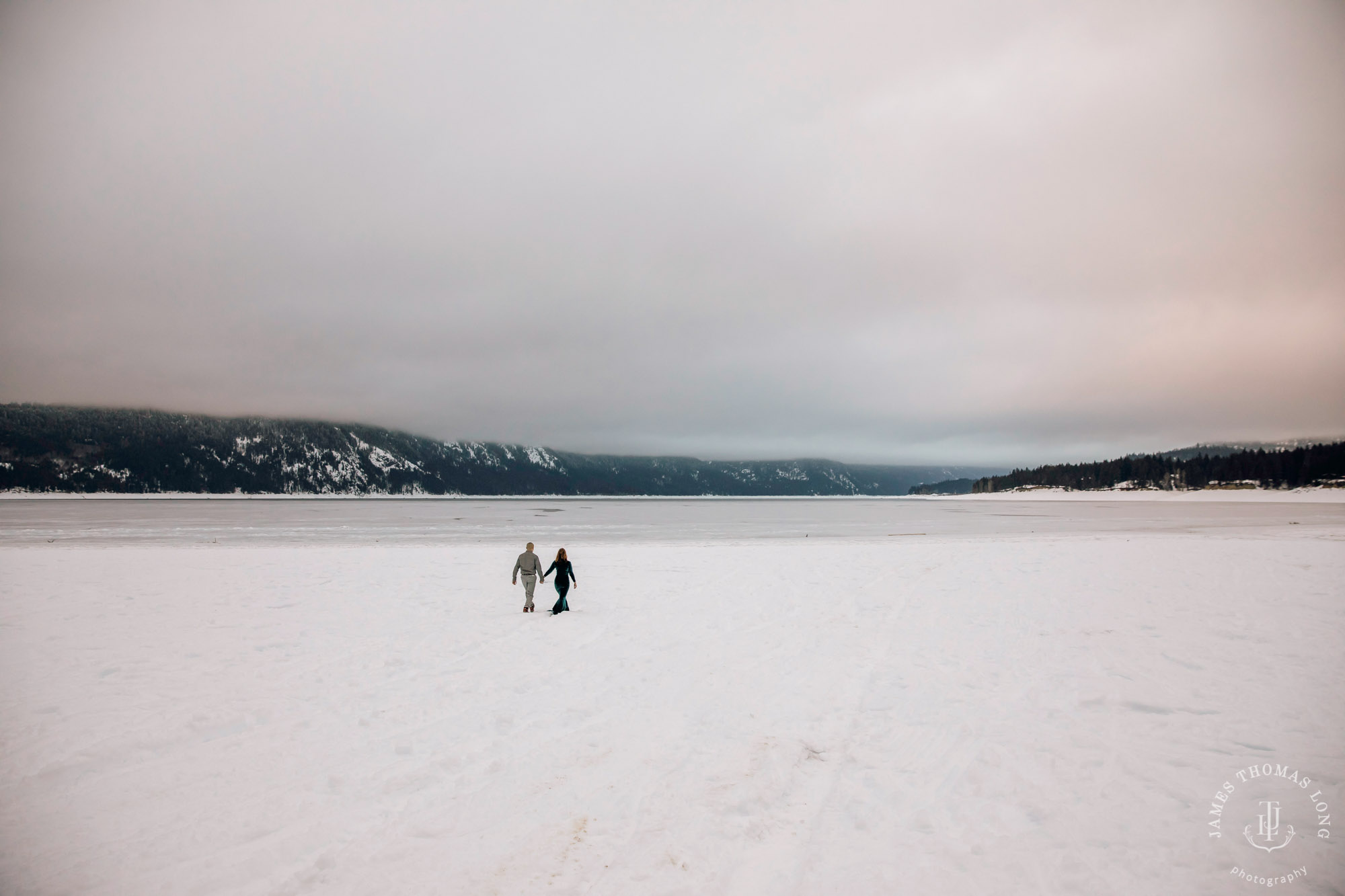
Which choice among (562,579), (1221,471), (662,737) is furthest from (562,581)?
(1221,471)

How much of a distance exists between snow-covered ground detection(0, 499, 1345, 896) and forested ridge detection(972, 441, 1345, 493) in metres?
158

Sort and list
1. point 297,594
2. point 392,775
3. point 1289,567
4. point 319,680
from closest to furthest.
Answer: point 392,775
point 319,680
point 297,594
point 1289,567

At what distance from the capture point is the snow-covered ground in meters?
4.97

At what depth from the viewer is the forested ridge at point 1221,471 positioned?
12250 centimetres

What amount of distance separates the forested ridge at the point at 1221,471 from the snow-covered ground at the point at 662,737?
158m

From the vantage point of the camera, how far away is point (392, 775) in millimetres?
6461

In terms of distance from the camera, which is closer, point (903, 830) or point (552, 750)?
point (903, 830)

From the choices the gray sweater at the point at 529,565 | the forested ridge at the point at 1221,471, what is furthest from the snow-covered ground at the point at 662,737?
the forested ridge at the point at 1221,471

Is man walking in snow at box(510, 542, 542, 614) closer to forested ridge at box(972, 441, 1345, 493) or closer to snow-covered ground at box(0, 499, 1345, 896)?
snow-covered ground at box(0, 499, 1345, 896)

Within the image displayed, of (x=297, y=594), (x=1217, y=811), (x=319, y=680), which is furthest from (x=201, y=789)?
(x=297, y=594)

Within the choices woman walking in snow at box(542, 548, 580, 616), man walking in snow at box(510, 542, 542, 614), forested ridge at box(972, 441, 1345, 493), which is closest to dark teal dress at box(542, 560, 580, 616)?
woman walking in snow at box(542, 548, 580, 616)

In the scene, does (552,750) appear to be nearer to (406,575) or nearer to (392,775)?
(392,775)

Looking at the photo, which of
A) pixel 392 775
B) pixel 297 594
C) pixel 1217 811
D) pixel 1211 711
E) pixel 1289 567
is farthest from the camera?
pixel 1289 567

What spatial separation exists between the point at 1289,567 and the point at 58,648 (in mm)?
33548
